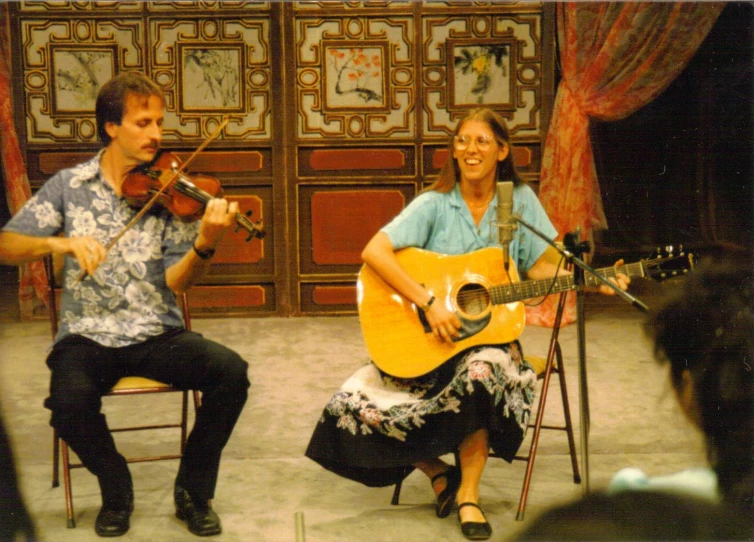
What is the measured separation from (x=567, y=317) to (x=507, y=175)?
9.15 feet

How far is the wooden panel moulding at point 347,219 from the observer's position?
605cm

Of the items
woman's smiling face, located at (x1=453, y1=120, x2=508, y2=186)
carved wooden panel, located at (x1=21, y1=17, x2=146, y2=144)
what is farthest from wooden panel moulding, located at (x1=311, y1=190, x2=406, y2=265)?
woman's smiling face, located at (x1=453, y1=120, x2=508, y2=186)

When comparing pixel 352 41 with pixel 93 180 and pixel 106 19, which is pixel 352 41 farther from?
pixel 93 180

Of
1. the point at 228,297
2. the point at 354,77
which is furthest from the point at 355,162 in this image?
the point at 228,297

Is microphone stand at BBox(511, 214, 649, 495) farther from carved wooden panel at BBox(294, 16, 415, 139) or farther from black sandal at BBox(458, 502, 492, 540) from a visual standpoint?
carved wooden panel at BBox(294, 16, 415, 139)

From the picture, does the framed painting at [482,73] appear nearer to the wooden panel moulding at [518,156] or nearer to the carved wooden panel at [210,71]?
the wooden panel moulding at [518,156]

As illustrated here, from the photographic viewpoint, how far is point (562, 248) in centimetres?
246

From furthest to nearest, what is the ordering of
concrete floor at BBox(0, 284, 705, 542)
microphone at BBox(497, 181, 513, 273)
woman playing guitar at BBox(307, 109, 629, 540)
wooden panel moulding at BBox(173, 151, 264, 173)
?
wooden panel moulding at BBox(173, 151, 264, 173), concrete floor at BBox(0, 284, 705, 542), woman playing guitar at BBox(307, 109, 629, 540), microphone at BBox(497, 181, 513, 273)

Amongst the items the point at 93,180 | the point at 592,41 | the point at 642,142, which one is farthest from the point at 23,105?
the point at 642,142

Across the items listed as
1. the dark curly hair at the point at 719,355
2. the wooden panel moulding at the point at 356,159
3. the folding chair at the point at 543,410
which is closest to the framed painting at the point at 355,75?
the wooden panel moulding at the point at 356,159

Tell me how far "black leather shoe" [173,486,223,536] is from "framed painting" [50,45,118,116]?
11.6 ft

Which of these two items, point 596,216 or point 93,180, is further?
point 596,216

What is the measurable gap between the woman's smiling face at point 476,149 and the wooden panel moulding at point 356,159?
117 inches

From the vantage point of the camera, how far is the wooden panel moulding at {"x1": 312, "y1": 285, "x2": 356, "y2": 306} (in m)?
6.13
